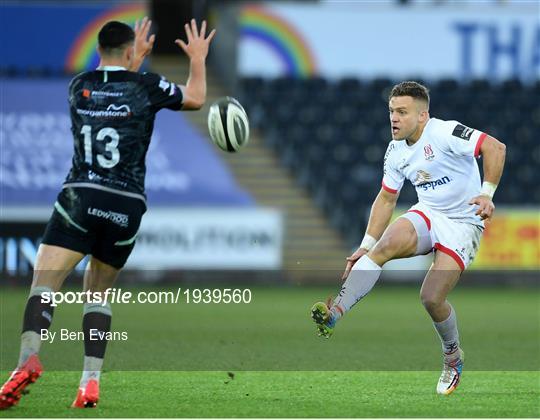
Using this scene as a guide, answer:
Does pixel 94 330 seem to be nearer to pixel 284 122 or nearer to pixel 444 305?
pixel 444 305

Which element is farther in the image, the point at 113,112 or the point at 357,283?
the point at 357,283

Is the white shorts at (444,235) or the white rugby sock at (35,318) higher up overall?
the white shorts at (444,235)

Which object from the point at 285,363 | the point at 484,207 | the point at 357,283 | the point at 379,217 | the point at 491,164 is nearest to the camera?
the point at 484,207

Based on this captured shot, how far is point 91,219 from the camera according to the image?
6.45 m

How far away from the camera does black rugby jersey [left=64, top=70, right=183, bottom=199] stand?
6465mm

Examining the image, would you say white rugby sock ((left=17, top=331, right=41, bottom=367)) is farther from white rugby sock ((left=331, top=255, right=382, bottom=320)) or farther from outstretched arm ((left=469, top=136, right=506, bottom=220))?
outstretched arm ((left=469, top=136, right=506, bottom=220))

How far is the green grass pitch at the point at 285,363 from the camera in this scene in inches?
263

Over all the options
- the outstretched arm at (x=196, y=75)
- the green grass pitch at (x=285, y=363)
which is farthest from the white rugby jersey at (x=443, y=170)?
the outstretched arm at (x=196, y=75)

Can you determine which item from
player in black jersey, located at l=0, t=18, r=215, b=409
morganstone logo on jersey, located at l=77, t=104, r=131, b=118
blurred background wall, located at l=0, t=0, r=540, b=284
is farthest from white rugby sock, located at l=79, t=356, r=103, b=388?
blurred background wall, located at l=0, t=0, r=540, b=284

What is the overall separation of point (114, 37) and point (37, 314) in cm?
153

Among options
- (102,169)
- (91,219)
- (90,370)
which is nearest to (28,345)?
(90,370)

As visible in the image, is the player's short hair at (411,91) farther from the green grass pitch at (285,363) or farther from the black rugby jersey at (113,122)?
the green grass pitch at (285,363)

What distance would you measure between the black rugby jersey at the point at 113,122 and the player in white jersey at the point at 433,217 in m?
1.57

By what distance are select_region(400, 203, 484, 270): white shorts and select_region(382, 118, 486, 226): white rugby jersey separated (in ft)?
0.19
